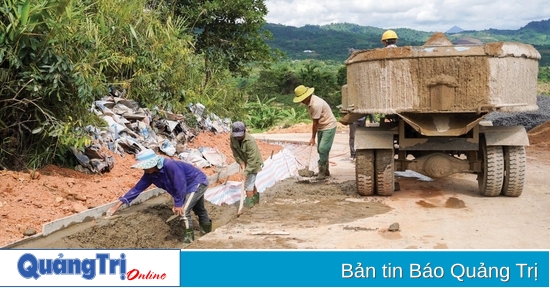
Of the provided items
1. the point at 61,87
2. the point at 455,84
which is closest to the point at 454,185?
the point at 455,84

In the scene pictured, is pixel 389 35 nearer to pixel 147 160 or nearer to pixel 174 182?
pixel 174 182

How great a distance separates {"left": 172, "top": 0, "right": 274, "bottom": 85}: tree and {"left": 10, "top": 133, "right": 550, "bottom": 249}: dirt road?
977 centimetres

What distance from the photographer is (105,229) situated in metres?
6.22

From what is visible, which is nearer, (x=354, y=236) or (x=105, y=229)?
(x=354, y=236)

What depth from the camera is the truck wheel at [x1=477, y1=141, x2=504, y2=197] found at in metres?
7.46

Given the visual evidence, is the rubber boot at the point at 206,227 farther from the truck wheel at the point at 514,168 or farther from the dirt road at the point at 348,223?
the truck wheel at the point at 514,168

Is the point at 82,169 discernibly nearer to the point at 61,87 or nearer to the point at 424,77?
the point at 61,87

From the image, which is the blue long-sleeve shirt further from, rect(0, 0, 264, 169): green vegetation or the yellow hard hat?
the yellow hard hat

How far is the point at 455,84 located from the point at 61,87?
4.77m

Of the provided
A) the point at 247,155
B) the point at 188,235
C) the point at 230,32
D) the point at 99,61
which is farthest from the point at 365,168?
the point at 230,32

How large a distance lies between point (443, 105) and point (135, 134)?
4848 mm

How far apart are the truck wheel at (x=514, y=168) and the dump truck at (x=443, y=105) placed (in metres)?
0.01

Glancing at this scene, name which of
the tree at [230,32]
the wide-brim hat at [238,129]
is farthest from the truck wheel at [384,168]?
the tree at [230,32]

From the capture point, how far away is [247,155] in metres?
7.34
